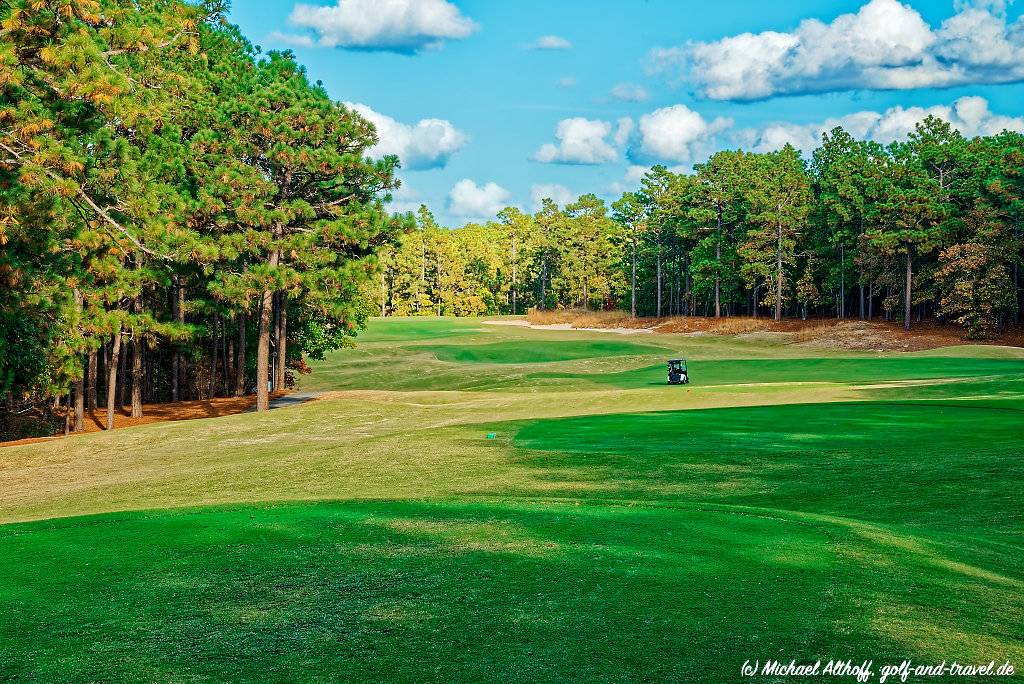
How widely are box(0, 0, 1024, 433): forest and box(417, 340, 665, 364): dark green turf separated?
18.2 meters

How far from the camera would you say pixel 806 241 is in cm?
9694

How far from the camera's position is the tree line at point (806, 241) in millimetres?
74438

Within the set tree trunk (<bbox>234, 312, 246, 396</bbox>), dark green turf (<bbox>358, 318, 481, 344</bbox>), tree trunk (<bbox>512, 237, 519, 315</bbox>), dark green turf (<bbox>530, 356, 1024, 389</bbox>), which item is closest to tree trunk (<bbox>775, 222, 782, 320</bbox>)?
dark green turf (<bbox>358, 318, 481, 344</bbox>)

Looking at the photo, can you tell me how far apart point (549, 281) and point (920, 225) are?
7937cm

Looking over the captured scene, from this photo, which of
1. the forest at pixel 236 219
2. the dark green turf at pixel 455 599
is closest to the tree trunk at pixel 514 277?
the forest at pixel 236 219

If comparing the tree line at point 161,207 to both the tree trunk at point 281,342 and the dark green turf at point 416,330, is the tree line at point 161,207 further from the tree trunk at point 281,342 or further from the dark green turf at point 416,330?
the dark green turf at point 416,330

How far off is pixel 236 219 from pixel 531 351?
131 feet

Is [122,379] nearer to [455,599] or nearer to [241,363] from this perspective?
[241,363]

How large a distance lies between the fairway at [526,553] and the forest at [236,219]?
26.4 feet

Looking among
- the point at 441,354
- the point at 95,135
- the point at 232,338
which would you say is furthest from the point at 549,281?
the point at 95,135

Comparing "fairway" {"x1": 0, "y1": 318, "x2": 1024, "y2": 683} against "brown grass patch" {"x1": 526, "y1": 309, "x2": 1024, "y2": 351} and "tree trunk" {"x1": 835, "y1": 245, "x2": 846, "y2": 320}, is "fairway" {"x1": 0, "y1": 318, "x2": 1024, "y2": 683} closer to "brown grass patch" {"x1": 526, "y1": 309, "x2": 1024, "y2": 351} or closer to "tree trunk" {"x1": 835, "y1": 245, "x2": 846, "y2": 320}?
"brown grass patch" {"x1": 526, "y1": 309, "x2": 1024, "y2": 351}

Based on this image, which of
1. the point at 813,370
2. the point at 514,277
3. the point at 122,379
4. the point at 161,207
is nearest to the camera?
the point at 161,207

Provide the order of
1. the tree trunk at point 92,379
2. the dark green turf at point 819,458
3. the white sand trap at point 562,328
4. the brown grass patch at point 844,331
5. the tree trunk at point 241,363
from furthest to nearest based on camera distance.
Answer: the white sand trap at point 562,328 → the brown grass patch at point 844,331 → the tree trunk at point 241,363 → the tree trunk at point 92,379 → the dark green turf at point 819,458

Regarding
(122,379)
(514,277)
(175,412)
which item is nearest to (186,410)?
(175,412)
